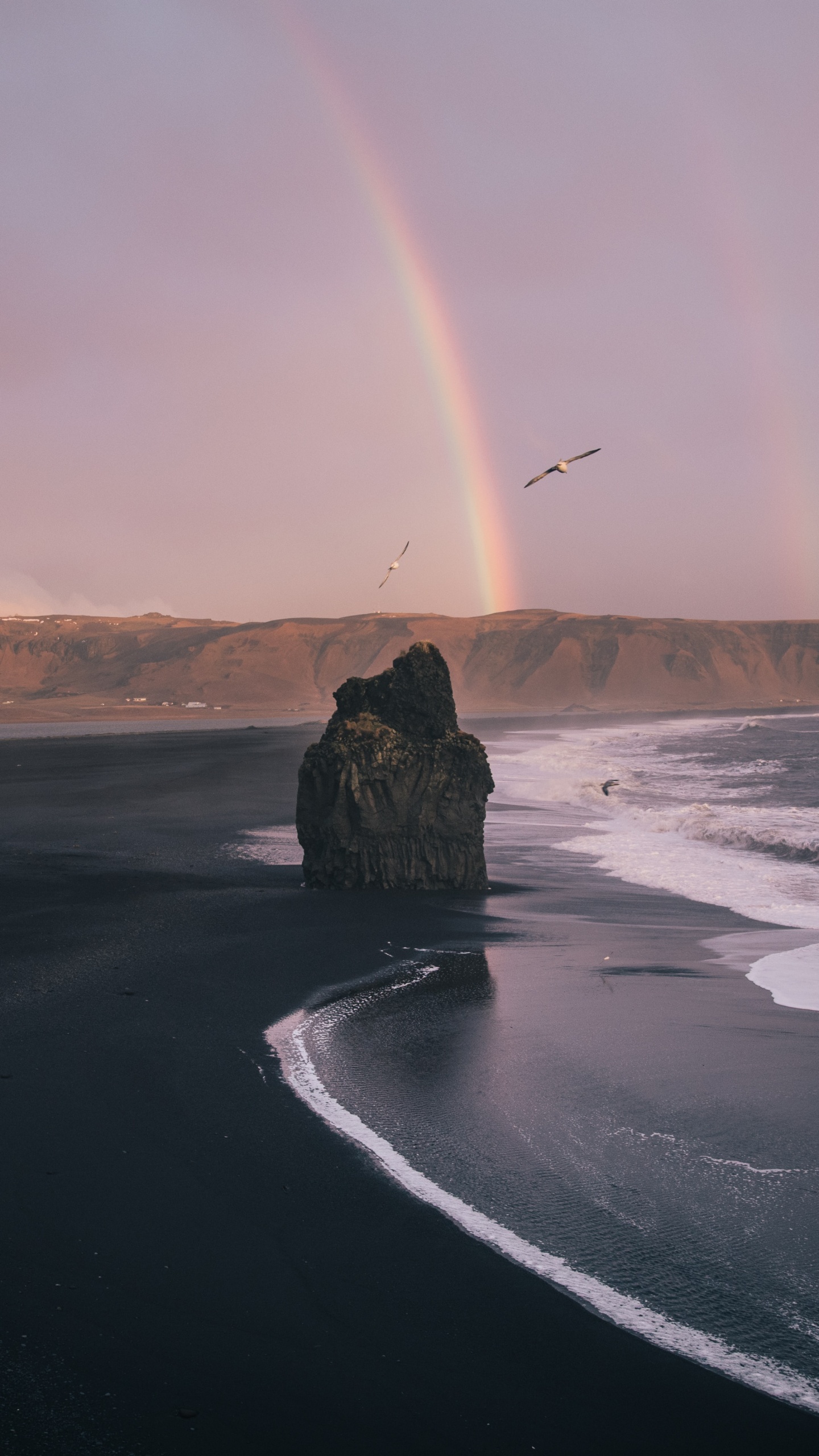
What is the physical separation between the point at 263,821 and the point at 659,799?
13038 mm

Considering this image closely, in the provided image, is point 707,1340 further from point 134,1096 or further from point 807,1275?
point 134,1096

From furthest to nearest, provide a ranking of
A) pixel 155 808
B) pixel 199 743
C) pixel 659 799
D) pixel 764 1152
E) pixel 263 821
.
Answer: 1. pixel 199 743
2. pixel 659 799
3. pixel 155 808
4. pixel 263 821
5. pixel 764 1152

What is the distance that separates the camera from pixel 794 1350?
13.2 ft

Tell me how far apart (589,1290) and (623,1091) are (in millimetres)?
2708

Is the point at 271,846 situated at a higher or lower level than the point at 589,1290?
lower

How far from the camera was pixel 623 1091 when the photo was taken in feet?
23.1

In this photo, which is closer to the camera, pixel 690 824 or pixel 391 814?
pixel 391 814

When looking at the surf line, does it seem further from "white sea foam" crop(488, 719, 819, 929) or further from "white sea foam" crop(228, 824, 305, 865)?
"white sea foam" crop(228, 824, 305, 865)

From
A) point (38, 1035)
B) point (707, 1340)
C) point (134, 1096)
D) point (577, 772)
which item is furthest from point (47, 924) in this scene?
point (577, 772)

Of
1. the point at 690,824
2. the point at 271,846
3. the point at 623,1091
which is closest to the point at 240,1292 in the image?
the point at 623,1091

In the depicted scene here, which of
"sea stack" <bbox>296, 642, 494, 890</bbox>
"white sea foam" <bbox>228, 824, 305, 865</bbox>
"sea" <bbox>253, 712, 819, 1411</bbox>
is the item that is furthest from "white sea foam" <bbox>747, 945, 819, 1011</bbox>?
"white sea foam" <bbox>228, 824, 305, 865</bbox>

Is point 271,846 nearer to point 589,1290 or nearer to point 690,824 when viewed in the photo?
point 690,824

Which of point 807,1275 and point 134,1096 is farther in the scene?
point 134,1096

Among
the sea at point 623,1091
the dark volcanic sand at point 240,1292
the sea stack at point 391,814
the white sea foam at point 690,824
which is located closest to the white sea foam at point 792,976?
the sea at point 623,1091
